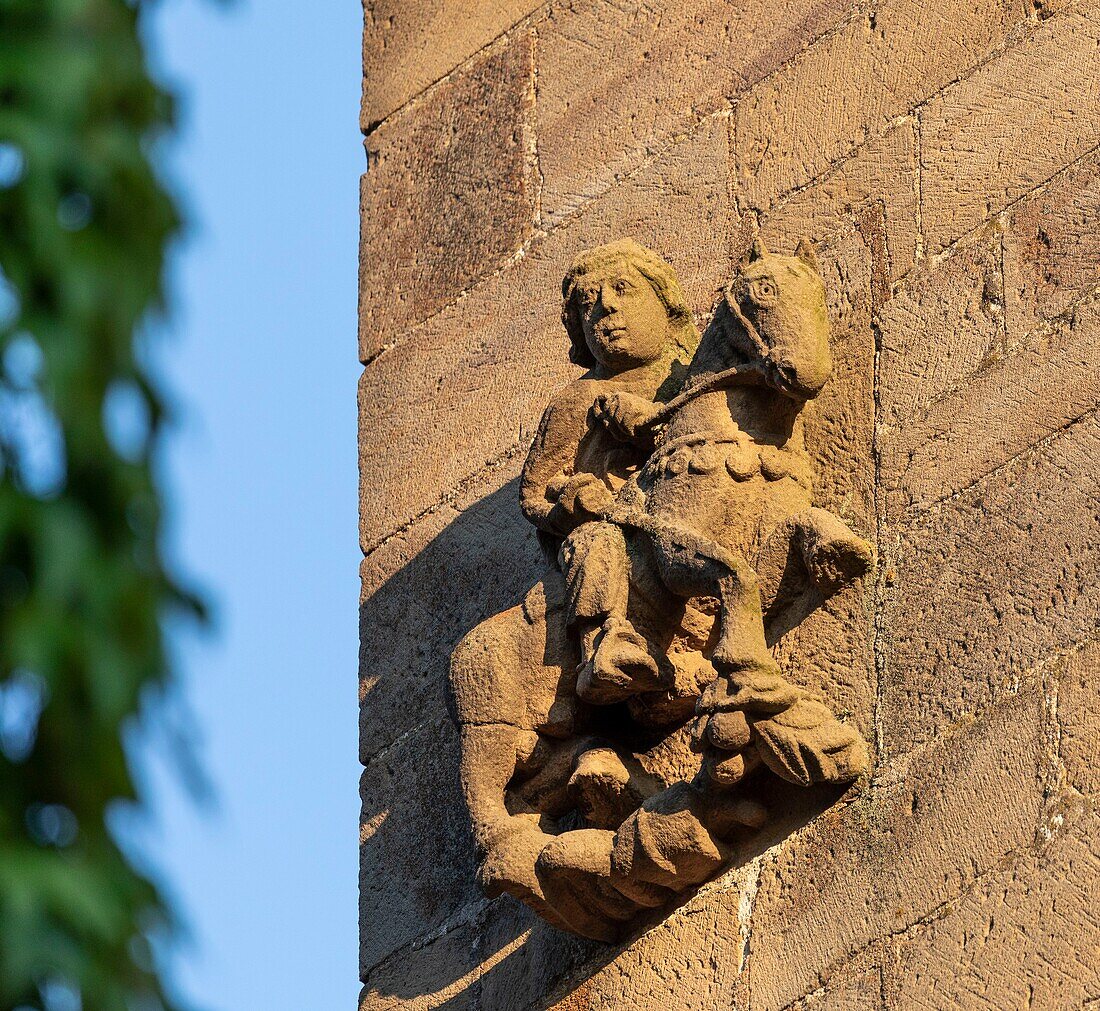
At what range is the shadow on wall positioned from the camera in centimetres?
533

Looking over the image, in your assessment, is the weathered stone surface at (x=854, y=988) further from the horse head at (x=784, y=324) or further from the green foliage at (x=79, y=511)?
the green foliage at (x=79, y=511)

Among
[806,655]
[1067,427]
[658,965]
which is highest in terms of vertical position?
[1067,427]

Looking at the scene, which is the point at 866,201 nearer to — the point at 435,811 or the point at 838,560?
the point at 838,560

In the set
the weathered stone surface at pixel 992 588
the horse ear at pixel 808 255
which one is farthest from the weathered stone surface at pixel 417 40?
the weathered stone surface at pixel 992 588

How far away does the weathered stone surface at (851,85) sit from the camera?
528 cm

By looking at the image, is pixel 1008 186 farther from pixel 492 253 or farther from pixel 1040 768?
pixel 492 253

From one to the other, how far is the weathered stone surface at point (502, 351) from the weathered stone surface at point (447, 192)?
88 mm

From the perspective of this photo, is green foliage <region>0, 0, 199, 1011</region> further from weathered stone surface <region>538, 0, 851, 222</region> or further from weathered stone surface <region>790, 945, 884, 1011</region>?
weathered stone surface <region>538, 0, 851, 222</region>

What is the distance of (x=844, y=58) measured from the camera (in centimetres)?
551

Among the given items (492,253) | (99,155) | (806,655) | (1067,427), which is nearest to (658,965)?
(806,655)

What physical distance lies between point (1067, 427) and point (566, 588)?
976mm

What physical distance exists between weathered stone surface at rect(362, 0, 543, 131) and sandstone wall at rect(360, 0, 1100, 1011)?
12 millimetres

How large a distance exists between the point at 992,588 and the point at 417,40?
271cm

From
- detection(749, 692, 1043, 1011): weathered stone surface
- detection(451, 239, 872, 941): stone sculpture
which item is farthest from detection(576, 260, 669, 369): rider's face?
detection(749, 692, 1043, 1011): weathered stone surface
